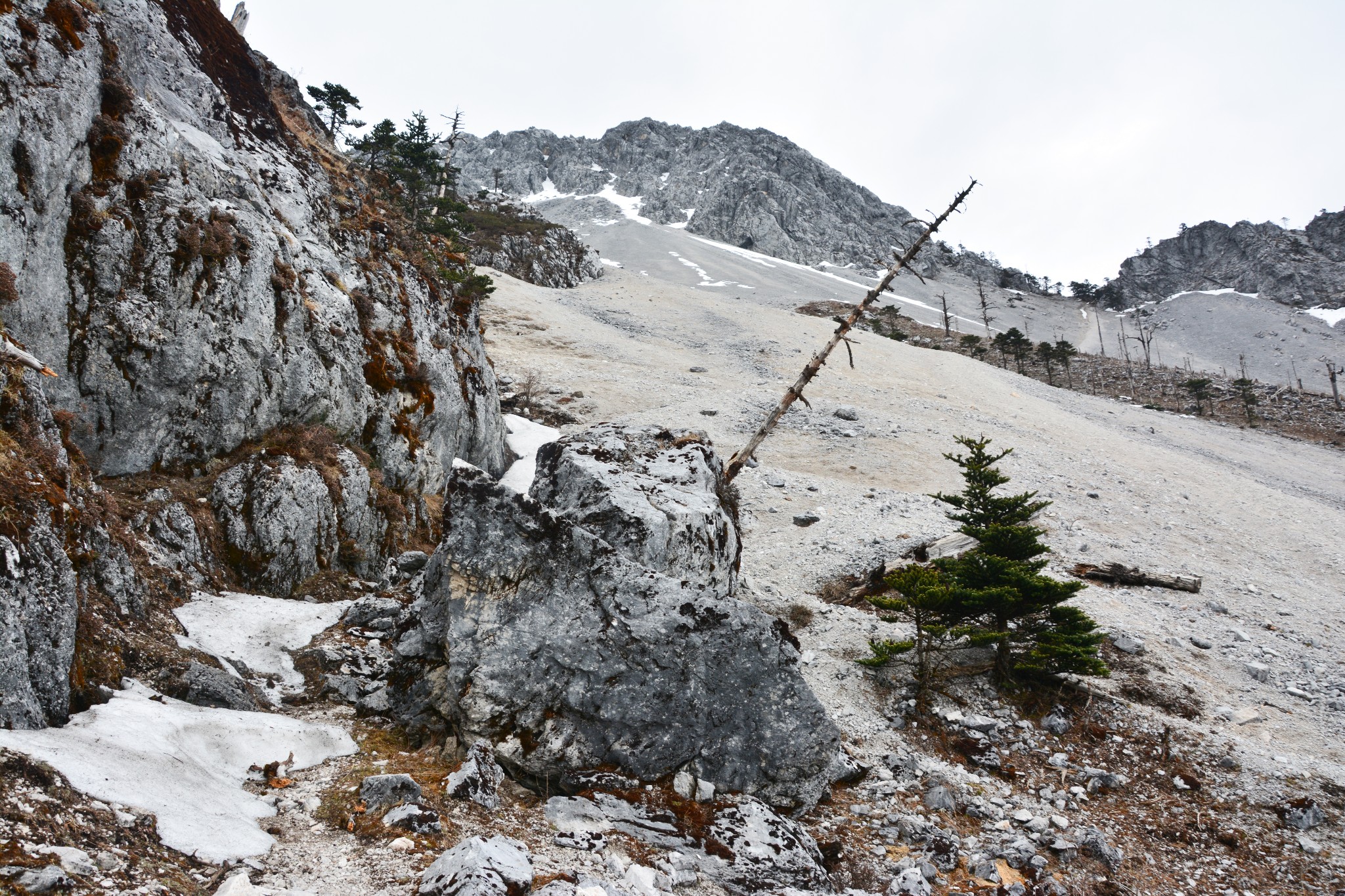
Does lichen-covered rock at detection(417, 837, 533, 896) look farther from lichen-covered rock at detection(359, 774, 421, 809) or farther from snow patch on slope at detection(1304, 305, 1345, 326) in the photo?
snow patch on slope at detection(1304, 305, 1345, 326)

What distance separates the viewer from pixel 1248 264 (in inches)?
4840

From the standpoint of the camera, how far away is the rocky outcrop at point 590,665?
720 cm

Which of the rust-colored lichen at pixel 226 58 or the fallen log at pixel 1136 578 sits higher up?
the rust-colored lichen at pixel 226 58

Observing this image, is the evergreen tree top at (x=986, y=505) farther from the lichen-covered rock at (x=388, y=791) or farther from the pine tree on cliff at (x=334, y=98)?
the pine tree on cliff at (x=334, y=98)

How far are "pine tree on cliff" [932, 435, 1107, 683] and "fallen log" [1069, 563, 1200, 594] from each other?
667 centimetres

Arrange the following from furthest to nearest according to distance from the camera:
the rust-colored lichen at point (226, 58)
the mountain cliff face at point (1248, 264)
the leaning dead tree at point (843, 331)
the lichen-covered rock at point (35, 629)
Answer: the mountain cliff face at point (1248, 264) < the leaning dead tree at point (843, 331) < the rust-colored lichen at point (226, 58) < the lichen-covered rock at point (35, 629)

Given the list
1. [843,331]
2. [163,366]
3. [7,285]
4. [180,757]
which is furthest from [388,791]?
[843,331]

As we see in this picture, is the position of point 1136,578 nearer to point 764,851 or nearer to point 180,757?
point 764,851

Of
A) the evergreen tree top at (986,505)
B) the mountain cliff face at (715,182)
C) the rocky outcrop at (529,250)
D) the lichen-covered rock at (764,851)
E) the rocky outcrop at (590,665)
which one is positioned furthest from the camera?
the mountain cliff face at (715,182)

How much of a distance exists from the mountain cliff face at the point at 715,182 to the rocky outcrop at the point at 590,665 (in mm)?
122371

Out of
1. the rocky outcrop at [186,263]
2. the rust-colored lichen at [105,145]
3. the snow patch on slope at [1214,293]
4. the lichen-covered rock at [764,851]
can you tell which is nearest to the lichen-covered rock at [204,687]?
the lichen-covered rock at [764,851]

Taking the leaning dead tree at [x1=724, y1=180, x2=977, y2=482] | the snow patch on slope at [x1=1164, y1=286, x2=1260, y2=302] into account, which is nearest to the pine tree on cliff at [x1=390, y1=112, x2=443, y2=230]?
the leaning dead tree at [x1=724, y1=180, x2=977, y2=482]

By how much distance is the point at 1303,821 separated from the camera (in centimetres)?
823

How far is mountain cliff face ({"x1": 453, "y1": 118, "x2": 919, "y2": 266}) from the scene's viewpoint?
433 feet
